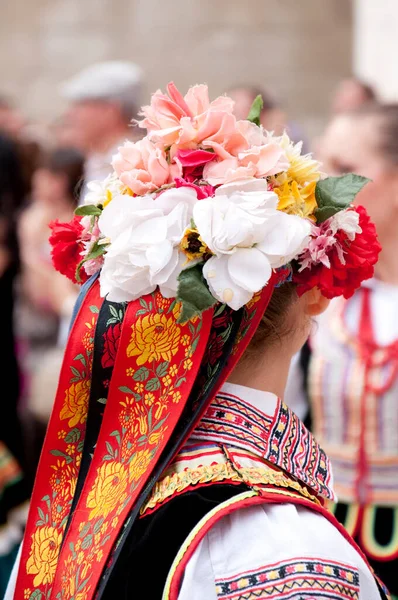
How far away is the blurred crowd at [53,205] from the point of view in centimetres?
268

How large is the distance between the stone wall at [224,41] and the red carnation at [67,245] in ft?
24.2

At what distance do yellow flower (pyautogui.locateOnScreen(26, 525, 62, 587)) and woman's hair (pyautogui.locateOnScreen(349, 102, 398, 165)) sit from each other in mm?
1632

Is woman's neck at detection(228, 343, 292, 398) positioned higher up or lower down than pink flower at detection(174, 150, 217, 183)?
lower down

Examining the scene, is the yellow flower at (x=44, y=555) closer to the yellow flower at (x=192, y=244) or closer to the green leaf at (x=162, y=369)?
the green leaf at (x=162, y=369)

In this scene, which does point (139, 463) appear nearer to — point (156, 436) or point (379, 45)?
point (156, 436)

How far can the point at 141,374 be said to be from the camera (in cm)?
140

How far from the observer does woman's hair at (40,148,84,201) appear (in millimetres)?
4270

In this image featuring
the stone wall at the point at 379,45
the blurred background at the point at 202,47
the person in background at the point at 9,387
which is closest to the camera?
the person in background at the point at 9,387

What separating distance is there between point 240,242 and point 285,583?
18.5 inches

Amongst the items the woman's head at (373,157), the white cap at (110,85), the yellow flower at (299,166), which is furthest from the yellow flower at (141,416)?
the white cap at (110,85)

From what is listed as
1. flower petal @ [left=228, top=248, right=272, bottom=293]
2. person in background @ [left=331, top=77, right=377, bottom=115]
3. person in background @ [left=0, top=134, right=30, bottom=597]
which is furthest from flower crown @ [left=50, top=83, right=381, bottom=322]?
person in background @ [left=331, top=77, right=377, bottom=115]

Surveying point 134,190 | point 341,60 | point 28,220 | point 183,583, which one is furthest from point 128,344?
point 341,60

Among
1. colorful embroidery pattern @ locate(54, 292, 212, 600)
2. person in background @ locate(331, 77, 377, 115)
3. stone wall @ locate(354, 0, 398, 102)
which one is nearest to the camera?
colorful embroidery pattern @ locate(54, 292, 212, 600)

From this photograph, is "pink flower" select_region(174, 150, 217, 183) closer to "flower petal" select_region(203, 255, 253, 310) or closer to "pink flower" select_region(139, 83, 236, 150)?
"pink flower" select_region(139, 83, 236, 150)
